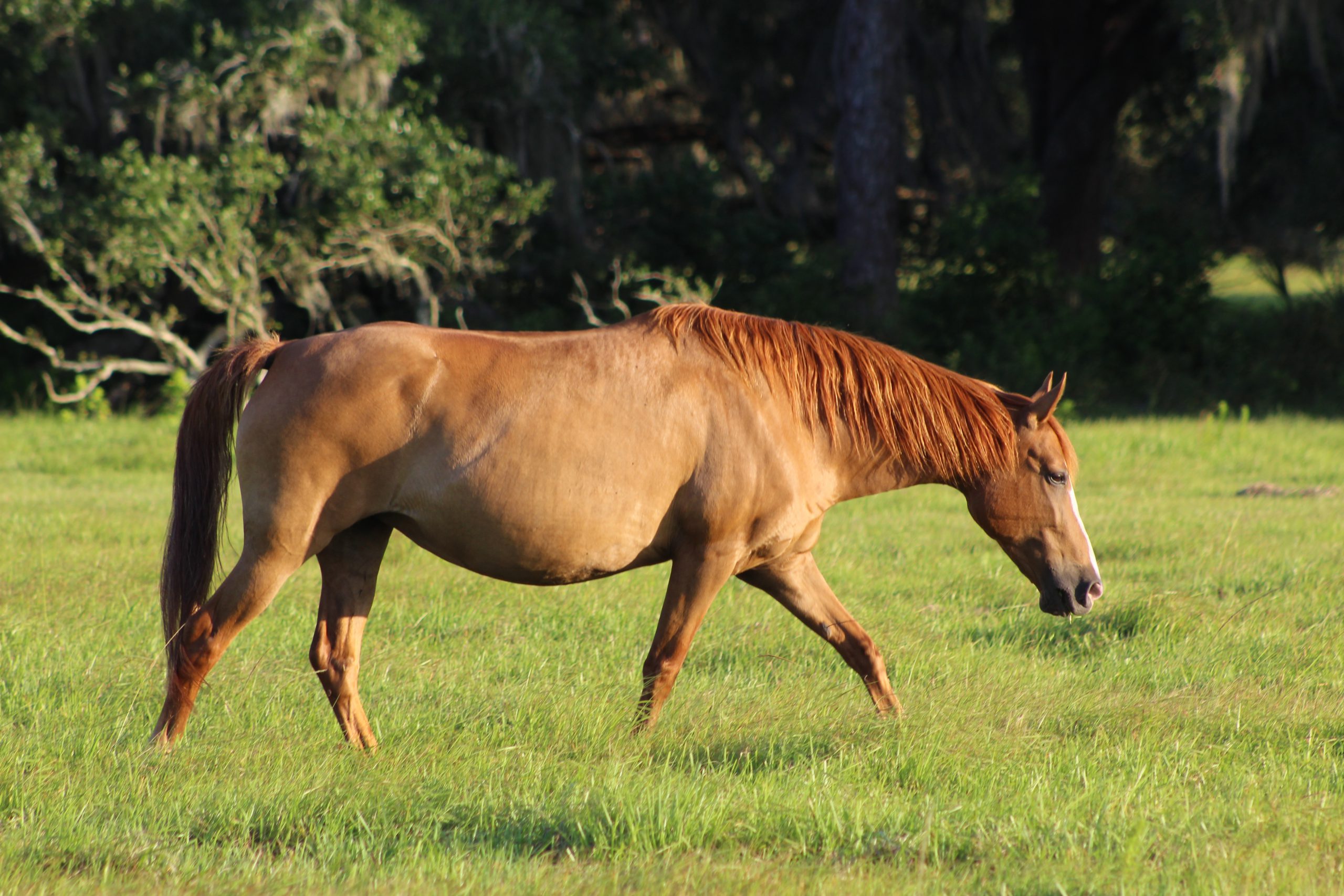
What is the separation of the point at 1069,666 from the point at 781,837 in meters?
2.33

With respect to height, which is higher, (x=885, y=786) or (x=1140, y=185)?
(x=1140, y=185)

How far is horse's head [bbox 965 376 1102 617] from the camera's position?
445 cm

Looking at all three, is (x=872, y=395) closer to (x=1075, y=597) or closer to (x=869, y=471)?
(x=869, y=471)

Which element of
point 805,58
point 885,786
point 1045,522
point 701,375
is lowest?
point 885,786

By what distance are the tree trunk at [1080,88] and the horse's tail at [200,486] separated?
1443cm

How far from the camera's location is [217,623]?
3.91 metres

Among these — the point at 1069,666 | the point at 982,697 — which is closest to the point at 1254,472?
the point at 1069,666

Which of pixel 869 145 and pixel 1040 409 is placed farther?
pixel 869 145

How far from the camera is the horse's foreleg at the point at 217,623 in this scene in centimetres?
389

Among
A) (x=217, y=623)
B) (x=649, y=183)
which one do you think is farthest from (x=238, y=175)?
(x=217, y=623)

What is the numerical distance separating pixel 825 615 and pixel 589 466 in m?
1.14

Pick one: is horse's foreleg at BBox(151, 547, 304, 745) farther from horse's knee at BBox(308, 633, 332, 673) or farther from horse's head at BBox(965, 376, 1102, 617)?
horse's head at BBox(965, 376, 1102, 617)

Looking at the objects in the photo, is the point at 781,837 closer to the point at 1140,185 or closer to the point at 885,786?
the point at 885,786

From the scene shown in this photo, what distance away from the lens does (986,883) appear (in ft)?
9.57
